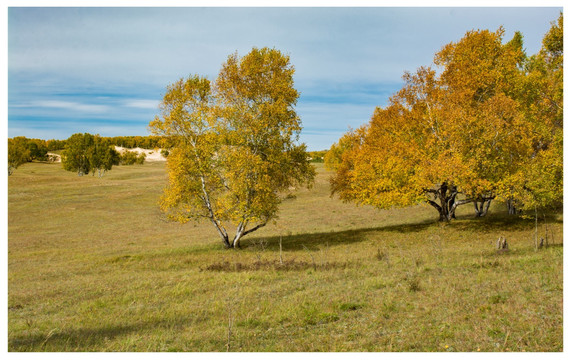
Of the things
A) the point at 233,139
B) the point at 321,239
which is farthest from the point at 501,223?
the point at 233,139

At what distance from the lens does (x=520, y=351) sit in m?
7.96

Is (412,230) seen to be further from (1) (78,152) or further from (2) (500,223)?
(1) (78,152)

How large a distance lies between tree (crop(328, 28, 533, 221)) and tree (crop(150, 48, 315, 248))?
8068 mm

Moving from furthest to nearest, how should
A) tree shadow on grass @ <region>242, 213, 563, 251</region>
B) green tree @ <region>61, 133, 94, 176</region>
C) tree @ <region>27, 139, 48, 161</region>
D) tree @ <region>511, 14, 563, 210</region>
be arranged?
tree @ <region>27, 139, 48, 161</region> < green tree @ <region>61, 133, 94, 176</region> < tree shadow on grass @ <region>242, 213, 563, 251</region> < tree @ <region>511, 14, 563, 210</region>

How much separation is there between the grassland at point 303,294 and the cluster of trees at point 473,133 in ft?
12.2

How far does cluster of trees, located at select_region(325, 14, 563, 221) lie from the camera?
27.5m

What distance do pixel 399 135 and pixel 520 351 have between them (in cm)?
2625

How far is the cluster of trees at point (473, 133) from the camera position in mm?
27547

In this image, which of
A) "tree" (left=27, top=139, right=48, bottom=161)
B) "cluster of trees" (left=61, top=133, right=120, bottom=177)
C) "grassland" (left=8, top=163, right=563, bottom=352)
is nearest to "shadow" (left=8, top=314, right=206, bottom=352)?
"grassland" (left=8, top=163, right=563, bottom=352)

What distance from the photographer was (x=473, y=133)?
29.1 m

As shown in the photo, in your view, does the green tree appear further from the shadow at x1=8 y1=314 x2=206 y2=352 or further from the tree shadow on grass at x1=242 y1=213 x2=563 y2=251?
the shadow at x1=8 y1=314 x2=206 y2=352

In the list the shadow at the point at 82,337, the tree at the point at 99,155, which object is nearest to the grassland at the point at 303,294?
the shadow at the point at 82,337

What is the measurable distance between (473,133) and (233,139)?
60.3ft

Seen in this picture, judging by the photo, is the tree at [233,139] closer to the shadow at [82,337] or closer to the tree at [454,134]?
the tree at [454,134]
